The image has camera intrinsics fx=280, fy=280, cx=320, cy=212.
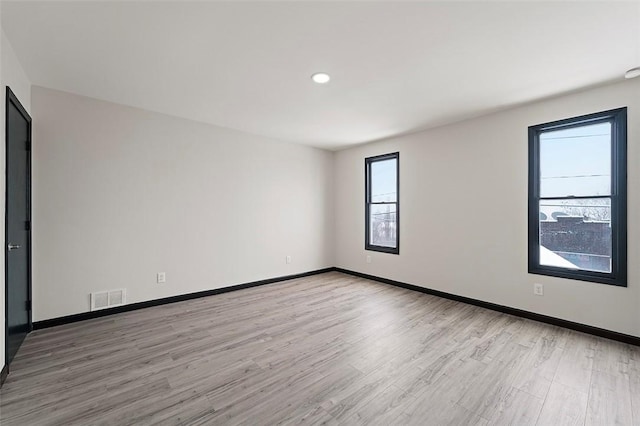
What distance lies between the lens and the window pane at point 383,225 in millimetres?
4910

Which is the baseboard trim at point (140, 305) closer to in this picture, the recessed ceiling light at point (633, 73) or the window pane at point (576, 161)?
the window pane at point (576, 161)

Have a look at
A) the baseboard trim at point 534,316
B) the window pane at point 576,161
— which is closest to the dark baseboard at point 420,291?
the baseboard trim at point 534,316

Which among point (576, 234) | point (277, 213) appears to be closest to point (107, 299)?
point (277, 213)

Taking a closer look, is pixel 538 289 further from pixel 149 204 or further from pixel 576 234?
pixel 149 204

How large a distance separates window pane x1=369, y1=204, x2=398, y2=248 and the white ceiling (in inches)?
77.7

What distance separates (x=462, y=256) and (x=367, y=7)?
332 centimetres

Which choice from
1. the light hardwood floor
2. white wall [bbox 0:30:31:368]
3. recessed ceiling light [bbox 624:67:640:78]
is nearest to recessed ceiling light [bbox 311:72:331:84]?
white wall [bbox 0:30:31:368]

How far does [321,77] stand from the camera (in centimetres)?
269

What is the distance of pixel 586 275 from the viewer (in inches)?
115

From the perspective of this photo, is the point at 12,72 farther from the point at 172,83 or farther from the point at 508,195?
the point at 508,195

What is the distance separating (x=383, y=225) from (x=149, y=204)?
3672 mm

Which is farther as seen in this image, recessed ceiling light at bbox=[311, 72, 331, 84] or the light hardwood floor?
recessed ceiling light at bbox=[311, 72, 331, 84]

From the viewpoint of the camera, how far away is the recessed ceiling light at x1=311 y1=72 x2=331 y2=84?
2.63 metres

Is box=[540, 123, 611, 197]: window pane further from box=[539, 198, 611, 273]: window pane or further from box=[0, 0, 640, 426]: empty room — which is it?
box=[539, 198, 611, 273]: window pane
